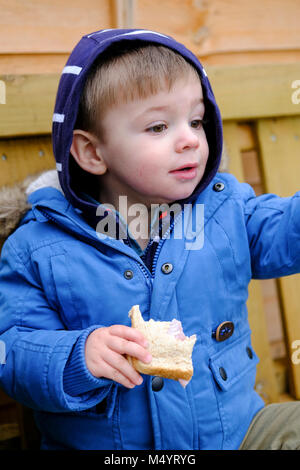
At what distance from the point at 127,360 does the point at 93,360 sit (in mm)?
69

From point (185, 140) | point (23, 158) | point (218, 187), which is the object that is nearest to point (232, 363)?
point (218, 187)

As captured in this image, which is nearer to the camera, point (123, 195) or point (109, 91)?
point (109, 91)

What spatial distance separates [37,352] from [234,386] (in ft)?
1.55

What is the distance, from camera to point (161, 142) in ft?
3.75

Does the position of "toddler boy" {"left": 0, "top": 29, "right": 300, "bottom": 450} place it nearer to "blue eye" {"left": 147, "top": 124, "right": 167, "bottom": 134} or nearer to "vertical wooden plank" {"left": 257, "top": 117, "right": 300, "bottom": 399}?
"blue eye" {"left": 147, "top": 124, "right": 167, "bottom": 134}

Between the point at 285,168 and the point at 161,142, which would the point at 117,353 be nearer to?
the point at 161,142

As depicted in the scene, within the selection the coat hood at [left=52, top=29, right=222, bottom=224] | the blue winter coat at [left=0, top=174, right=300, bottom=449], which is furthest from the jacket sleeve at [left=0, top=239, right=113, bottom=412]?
the coat hood at [left=52, top=29, right=222, bottom=224]

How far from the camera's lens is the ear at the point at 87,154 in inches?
49.3

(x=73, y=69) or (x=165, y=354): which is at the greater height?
(x=73, y=69)

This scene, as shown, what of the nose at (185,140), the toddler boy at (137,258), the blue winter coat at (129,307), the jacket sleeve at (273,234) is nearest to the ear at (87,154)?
the toddler boy at (137,258)
